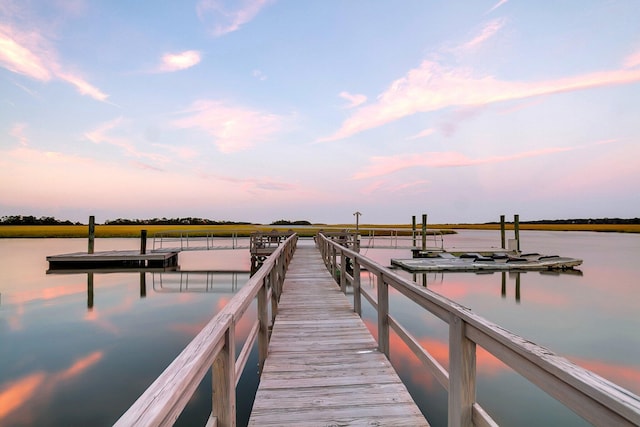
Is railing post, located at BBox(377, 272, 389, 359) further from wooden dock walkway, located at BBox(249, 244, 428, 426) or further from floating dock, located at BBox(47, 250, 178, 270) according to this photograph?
floating dock, located at BBox(47, 250, 178, 270)

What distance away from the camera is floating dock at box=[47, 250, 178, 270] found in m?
17.5

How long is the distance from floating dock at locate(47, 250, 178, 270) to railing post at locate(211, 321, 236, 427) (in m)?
18.5

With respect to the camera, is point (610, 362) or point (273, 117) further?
point (273, 117)

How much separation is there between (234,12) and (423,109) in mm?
8852

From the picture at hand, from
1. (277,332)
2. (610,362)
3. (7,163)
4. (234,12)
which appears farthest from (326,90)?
(7,163)

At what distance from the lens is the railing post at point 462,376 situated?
5.57ft

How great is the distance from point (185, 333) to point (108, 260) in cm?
1254

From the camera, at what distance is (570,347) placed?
26.3 feet

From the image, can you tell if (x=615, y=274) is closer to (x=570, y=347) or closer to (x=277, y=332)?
(x=570, y=347)

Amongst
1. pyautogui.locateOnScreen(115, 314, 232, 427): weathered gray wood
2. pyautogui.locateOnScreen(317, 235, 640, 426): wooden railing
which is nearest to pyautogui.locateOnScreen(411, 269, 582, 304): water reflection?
pyautogui.locateOnScreen(317, 235, 640, 426): wooden railing

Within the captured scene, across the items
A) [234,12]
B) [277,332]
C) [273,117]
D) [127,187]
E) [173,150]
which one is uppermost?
[234,12]

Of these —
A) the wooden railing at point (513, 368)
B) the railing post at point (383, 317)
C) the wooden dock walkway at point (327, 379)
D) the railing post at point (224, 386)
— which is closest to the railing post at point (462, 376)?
the wooden railing at point (513, 368)

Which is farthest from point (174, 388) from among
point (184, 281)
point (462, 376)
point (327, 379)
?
point (184, 281)

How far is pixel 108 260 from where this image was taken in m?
17.7
